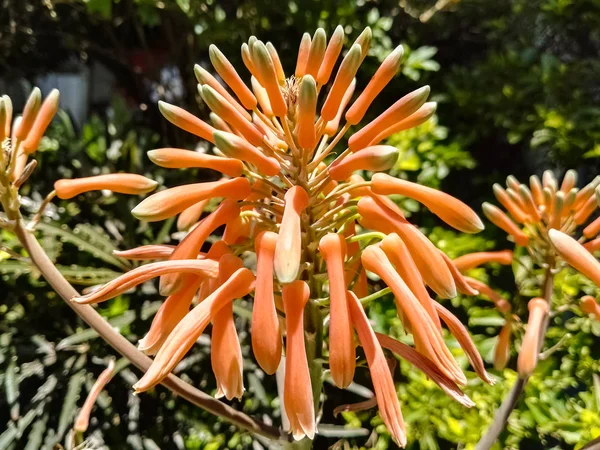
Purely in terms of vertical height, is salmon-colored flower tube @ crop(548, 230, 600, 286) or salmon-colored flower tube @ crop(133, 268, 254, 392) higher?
salmon-colored flower tube @ crop(548, 230, 600, 286)

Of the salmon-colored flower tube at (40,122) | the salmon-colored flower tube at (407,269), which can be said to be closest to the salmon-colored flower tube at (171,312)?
the salmon-colored flower tube at (407,269)

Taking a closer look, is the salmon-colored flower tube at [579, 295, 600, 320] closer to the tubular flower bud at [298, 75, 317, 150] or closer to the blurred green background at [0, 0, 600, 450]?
the blurred green background at [0, 0, 600, 450]

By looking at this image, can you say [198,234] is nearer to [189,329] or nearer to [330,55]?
[189,329]

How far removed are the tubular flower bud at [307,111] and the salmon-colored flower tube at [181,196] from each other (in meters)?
0.09

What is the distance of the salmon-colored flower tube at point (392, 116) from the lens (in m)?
0.55

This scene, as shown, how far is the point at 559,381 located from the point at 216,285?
1008 mm

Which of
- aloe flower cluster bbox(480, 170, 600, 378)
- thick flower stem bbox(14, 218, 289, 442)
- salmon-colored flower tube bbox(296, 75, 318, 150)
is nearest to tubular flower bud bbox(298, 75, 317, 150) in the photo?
salmon-colored flower tube bbox(296, 75, 318, 150)

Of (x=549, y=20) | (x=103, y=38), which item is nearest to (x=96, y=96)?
(x=103, y=38)

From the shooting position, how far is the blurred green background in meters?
1.19

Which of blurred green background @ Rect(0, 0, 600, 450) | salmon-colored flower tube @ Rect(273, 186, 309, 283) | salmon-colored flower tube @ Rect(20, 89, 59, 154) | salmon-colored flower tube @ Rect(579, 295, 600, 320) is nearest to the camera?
salmon-colored flower tube @ Rect(273, 186, 309, 283)

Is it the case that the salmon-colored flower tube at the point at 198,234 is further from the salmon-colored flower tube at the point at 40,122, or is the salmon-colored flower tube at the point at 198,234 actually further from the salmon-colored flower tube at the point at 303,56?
the salmon-colored flower tube at the point at 40,122

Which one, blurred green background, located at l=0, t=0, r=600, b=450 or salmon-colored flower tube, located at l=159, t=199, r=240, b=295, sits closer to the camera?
salmon-colored flower tube, located at l=159, t=199, r=240, b=295

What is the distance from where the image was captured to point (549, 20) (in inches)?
62.0

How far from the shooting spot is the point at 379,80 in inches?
23.3
